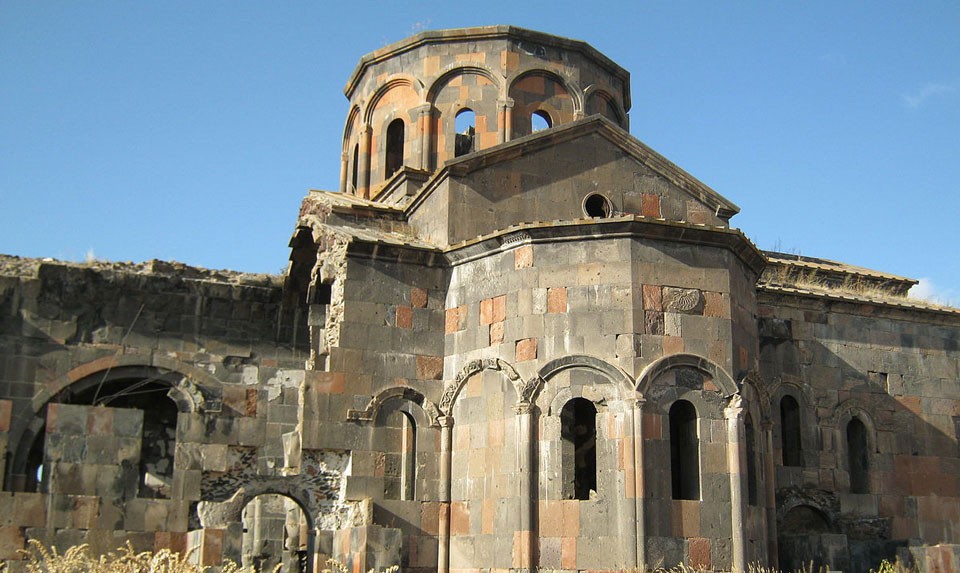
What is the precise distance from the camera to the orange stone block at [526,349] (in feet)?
36.5

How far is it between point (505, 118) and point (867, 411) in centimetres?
605

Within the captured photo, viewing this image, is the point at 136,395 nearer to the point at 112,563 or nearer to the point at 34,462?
the point at 34,462

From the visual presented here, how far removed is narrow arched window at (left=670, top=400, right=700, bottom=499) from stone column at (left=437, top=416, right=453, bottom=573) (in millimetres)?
2303

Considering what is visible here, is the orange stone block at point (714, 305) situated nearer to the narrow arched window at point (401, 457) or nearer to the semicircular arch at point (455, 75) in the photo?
the narrow arched window at point (401, 457)

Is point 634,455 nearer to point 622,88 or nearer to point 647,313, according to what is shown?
point 647,313

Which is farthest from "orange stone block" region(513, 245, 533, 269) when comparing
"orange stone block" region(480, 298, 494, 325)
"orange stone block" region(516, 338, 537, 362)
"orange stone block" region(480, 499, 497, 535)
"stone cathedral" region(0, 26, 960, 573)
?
"orange stone block" region(480, 499, 497, 535)

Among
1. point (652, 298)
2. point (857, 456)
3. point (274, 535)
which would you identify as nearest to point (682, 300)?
point (652, 298)

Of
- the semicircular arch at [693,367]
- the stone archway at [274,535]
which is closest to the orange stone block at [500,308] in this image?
the semicircular arch at [693,367]

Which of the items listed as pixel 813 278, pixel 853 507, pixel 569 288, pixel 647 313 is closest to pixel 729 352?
pixel 647 313

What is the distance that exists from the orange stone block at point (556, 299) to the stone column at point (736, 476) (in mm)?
1911

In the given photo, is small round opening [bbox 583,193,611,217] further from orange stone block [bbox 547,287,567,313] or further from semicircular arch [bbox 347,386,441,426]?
semicircular arch [bbox 347,386,441,426]

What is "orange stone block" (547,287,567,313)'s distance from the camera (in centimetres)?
1112

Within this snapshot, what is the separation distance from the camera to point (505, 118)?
1502 centimetres

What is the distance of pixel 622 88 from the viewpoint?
53.7 feet
